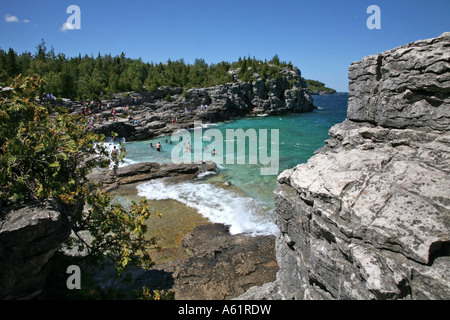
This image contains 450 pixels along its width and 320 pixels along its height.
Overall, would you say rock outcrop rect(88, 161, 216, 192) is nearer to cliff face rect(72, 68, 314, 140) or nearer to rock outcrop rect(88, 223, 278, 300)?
rock outcrop rect(88, 223, 278, 300)

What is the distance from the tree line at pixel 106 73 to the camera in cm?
6331

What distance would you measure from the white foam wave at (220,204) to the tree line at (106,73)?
4551 cm

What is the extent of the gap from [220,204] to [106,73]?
80558 mm

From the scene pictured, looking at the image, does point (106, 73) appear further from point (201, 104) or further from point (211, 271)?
point (211, 271)

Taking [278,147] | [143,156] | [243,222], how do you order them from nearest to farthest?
[243,222]
[143,156]
[278,147]

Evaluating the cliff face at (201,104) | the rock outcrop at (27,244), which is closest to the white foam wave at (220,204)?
the rock outcrop at (27,244)

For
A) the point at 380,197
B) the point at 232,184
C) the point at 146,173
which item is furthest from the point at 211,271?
the point at 146,173

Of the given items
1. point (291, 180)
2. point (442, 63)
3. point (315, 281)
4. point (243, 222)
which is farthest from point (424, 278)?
point (243, 222)

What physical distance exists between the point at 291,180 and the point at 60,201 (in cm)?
690

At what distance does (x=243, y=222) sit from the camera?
16.8 meters

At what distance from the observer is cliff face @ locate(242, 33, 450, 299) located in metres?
4.87

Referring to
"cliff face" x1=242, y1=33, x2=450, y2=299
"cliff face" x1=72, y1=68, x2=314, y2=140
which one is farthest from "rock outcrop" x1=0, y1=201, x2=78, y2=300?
"cliff face" x1=72, y1=68, x2=314, y2=140

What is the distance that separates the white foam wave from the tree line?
149 feet
